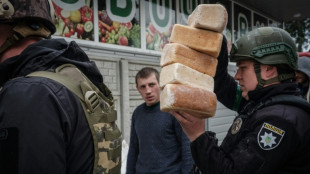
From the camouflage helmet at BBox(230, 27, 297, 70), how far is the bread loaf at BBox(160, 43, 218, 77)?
37 centimetres

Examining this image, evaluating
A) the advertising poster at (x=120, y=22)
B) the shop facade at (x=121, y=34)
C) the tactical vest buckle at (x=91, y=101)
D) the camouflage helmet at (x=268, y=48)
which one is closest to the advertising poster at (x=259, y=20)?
the shop facade at (x=121, y=34)

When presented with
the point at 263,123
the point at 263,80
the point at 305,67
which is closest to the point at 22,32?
the point at 263,123

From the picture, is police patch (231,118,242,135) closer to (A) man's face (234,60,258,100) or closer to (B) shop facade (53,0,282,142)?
(A) man's face (234,60,258,100)

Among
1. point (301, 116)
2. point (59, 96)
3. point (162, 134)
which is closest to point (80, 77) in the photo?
point (59, 96)

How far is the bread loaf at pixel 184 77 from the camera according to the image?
1.78 metres

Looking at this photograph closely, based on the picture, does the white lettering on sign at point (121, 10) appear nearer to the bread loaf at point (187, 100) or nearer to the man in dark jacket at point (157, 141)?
the man in dark jacket at point (157, 141)

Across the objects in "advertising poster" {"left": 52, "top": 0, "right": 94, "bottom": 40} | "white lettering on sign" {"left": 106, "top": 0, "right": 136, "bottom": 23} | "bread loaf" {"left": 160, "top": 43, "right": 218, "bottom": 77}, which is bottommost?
"bread loaf" {"left": 160, "top": 43, "right": 218, "bottom": 77}

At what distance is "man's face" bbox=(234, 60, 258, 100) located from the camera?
84.8 inches

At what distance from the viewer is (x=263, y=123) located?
Result: 183 cm

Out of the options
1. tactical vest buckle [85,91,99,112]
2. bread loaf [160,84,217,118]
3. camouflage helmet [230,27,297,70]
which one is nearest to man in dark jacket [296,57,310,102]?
camouflage helmet [230,27,297,70]

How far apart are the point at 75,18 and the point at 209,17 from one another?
3.59 metres

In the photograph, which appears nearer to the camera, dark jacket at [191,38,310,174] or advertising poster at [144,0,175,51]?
dark jacket at [191,38,310,174]

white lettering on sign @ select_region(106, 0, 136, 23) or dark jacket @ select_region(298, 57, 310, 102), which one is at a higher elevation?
white lettering on sign @ select_region(106, 0, 136, 23)

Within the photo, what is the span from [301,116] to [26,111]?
1.63 meters
